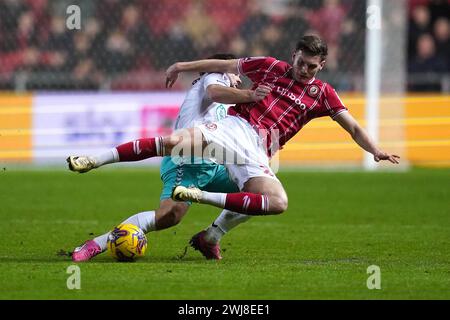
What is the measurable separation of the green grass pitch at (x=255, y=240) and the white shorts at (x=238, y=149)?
0.76m

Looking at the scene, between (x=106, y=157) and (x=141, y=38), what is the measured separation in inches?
441

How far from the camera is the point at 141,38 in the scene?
18953mm

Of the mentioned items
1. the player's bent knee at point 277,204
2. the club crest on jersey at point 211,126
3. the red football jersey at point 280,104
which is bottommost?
the player's bent knee at point 277,204

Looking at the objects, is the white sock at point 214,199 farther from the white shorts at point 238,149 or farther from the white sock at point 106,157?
the white sock at point 106,157

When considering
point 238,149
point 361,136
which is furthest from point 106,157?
point 361,136

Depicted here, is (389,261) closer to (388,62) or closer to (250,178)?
(250,178)

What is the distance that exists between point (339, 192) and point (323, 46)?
6.30 m

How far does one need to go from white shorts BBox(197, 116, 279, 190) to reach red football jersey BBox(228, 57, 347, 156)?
0.34ft

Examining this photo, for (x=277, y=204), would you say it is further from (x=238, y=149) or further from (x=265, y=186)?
(x=238, y=149)

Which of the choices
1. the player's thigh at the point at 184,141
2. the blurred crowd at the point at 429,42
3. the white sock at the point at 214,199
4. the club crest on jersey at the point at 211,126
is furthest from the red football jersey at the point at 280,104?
the blurred crowd at the point at 429,42

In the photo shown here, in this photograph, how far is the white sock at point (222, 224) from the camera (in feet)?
28.2

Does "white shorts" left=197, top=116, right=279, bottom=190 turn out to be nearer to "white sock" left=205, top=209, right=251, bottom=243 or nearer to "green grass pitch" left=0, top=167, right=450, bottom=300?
"white sock" left=205, top=209, right=251, bottom=243

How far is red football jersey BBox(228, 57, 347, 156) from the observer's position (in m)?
8.44

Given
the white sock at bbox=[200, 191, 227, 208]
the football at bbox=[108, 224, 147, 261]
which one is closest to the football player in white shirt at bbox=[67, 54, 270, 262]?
the football at bbox=[108, 224, 147, 261]
